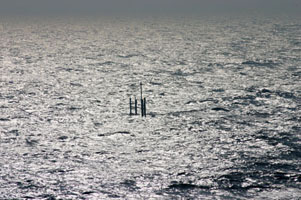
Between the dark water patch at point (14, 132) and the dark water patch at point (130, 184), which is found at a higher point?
the dark water patch at point (14, 132)

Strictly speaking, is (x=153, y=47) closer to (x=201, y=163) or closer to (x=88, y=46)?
(x=88, y=46)

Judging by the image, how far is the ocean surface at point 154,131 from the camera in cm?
884

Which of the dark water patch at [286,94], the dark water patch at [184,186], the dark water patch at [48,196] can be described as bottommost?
the dark water patch at [48,196]

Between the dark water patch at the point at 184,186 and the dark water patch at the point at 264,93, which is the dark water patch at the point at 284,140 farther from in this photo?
the dark water patch at the point at 264,93

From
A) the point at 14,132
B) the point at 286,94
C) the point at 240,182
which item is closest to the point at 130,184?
the point at 240,182

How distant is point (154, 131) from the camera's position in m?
12.2

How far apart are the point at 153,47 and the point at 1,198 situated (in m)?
24.8

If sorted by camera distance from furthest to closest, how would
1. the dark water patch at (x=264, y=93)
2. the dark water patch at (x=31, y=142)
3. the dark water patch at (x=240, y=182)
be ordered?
the dark water patch at (x=264, y=93), the dark water patch at (x=31, y=142), the dark water patch at (x=240, y=182)

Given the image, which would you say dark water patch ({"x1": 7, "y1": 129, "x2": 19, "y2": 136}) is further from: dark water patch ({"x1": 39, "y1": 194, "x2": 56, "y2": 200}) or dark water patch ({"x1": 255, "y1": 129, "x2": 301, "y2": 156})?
dark water patch ({"x1": 255, "y1": 129, "x2": 301, "y2": 156})

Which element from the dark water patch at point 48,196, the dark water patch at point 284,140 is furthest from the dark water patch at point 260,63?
the dark water patch at point 48,196

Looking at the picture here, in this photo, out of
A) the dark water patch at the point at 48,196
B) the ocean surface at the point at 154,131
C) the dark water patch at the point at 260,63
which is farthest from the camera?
the dark water patch at the point at 260,63

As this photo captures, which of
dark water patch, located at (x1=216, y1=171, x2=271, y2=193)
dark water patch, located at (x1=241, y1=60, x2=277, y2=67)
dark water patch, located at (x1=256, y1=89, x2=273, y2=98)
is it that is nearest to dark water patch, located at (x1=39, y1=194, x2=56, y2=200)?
dark water patch, located at (x1=216, y1=171, x2=271, y2=193)

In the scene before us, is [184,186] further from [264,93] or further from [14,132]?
[264,93]

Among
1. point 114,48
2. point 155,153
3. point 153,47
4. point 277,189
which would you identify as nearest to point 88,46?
point 114,48
